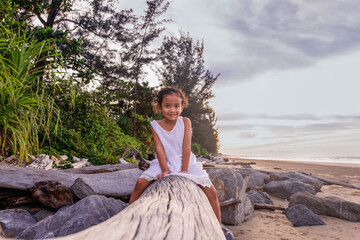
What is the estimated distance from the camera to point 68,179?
3895 mm

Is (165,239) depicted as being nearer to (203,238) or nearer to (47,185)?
(203,238)

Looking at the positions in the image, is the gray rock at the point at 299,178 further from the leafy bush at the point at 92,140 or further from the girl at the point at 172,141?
the girl at the point at 172,141

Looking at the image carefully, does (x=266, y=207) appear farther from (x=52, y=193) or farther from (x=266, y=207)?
(x=52, y=193)

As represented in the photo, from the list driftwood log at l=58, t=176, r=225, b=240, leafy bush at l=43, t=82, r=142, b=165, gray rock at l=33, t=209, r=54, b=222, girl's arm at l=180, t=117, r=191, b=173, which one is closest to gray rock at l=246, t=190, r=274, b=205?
girl's arm at l=180, t=117, r=191, b=173

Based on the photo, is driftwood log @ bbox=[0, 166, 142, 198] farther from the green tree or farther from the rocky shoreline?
the green tree

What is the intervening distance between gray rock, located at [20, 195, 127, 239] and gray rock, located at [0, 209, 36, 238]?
0.28 m

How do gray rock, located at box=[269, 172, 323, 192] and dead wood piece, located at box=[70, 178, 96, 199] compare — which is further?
gray rock, located at box=[269, 172, 323, 192]

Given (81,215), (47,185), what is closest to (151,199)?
(81,215)

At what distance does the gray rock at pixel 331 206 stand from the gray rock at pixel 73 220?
11.1ft

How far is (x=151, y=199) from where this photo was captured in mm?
1594

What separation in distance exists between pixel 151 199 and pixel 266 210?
3.88 m

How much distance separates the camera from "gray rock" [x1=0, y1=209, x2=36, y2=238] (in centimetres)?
288

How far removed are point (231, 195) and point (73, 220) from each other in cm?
240

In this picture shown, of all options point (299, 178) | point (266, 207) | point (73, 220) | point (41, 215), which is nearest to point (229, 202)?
point (266, 207)
